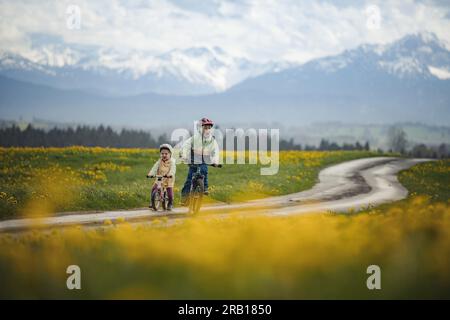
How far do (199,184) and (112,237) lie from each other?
8108 mm

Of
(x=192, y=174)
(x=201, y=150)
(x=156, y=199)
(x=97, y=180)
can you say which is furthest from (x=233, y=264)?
(x=97, y=180)

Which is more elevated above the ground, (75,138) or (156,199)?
(75,138)

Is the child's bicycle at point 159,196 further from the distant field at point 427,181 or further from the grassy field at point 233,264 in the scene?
the distant field at point 427,181

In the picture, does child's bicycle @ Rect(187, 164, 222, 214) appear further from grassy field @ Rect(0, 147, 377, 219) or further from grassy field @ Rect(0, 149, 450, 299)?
grassy field @ Rect(0, 149, 450, 299)

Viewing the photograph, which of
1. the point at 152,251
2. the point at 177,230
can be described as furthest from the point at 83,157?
the point at 152,251

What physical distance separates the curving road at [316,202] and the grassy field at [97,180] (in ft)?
5.41

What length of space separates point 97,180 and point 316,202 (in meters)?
13.8

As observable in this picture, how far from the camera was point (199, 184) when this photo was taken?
18.6m

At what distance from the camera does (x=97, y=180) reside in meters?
31.0

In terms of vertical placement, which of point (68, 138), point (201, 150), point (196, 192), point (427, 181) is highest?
point (68, 138)

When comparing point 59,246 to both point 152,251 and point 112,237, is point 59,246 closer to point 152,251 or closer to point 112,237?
point 112,237

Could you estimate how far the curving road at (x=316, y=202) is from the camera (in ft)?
51.5

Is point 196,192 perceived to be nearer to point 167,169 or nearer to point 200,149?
point 200,149

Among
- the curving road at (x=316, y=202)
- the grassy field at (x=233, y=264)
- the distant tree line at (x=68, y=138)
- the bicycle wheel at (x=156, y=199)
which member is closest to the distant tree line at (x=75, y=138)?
the distant tree line at (x=68, y=138)
